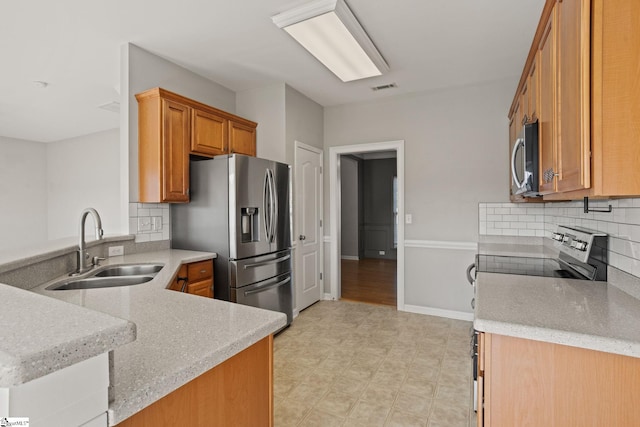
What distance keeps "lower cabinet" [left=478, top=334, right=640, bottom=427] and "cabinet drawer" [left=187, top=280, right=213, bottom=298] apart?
2036mm

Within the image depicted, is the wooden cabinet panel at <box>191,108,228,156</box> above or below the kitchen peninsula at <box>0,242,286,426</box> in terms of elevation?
above

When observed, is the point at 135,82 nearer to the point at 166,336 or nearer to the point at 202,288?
the point at 202,288

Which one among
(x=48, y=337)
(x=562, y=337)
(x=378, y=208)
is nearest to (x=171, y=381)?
(x=48, y=337)

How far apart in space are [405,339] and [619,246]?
1.94 meters

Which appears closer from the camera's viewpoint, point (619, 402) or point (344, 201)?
point (619, 402)

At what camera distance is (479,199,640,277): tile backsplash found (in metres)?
1.42

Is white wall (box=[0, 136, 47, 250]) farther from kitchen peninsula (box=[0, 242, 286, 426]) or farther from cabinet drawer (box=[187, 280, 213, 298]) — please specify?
kitchen peninsula (box=[0, 242, 286, 426])

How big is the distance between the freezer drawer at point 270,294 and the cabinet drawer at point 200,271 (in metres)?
0.24

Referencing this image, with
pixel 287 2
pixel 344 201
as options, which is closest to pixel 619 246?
pixel 287 2

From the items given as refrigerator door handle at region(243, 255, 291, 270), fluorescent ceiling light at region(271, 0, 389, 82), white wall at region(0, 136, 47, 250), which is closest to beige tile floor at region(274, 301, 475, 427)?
refrigerator door handle at region(243, 255, 291, 270)

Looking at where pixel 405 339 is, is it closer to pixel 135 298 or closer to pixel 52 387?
pixel 135 298

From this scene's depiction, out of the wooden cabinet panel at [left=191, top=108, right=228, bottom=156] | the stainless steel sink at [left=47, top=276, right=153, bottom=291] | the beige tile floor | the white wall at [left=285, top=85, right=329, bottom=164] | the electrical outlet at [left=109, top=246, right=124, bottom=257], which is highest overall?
the white wall at [left=285, top=85, right=329, bottom=164]

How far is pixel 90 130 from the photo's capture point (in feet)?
19.5

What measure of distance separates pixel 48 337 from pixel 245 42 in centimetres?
279
